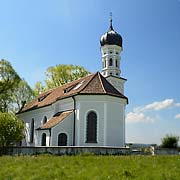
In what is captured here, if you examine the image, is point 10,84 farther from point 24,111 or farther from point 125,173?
point 125,173

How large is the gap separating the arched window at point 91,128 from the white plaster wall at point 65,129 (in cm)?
177

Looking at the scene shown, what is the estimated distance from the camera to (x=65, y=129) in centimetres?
2900

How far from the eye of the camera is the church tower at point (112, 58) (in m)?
41.3

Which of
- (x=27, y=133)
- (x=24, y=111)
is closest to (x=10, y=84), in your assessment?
(x=24, y=111)

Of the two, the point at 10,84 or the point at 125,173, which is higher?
the point at 10,84

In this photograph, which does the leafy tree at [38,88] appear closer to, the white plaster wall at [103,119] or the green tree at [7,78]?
the green tree at [7,78]

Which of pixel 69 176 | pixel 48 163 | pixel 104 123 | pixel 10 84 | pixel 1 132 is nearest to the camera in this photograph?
pixel 69 176

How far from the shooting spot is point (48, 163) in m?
13.6

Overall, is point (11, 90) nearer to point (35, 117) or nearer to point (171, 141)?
point (35, 117)

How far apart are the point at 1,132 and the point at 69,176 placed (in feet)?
47.7

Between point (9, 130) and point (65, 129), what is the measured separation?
650 centimetres

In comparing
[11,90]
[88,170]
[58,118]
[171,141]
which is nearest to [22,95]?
[11,90]

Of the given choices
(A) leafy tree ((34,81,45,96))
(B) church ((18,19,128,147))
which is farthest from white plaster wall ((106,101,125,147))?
(A) leafy tree ((34,81,45,96))

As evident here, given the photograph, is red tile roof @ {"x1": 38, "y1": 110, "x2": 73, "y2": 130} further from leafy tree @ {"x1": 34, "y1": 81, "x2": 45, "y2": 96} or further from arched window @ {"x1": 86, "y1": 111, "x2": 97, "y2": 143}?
leafy tree @ {"x1": 34, "y1": 81, "x2": 45, "y2": 96}
